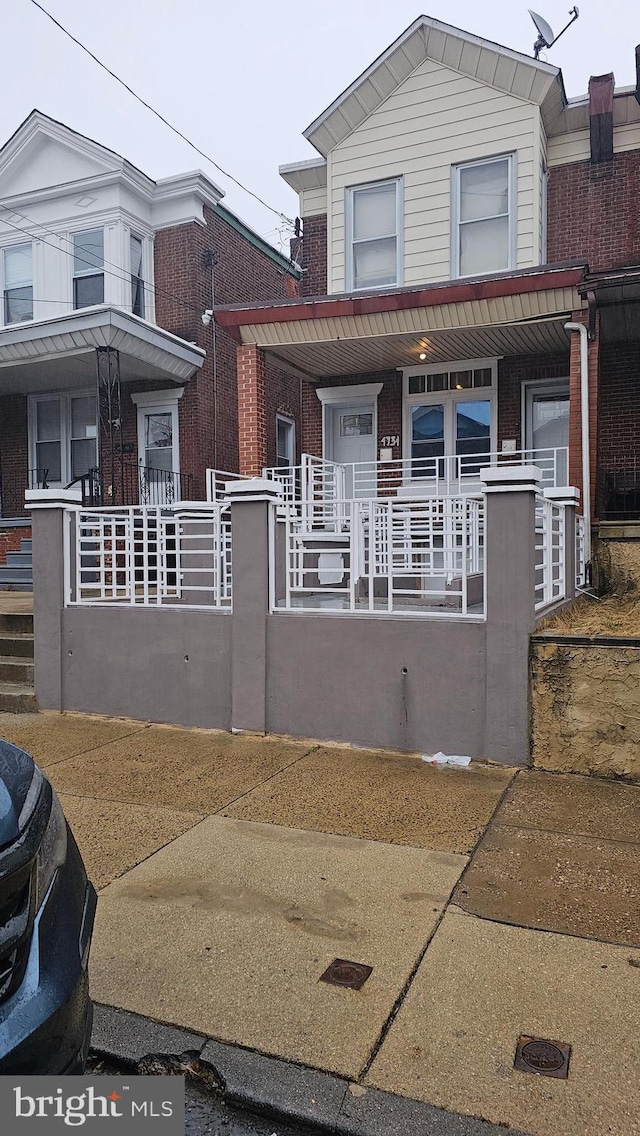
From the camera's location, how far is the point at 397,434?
11.8 meters

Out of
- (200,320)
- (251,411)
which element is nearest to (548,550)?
(251,411)

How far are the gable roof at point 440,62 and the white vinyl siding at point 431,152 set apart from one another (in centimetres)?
11

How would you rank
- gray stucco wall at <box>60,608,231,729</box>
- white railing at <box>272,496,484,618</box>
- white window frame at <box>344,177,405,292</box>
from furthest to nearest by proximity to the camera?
white window frame at <box>344,177,405,292</box>, gray stucco wall at <box>60,608,231,729</box>, white railing at <box>272,496,484,618</box>

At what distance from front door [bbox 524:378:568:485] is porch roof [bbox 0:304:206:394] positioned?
593 centimetres

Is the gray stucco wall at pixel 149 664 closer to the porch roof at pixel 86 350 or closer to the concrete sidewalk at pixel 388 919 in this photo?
the concrete sidewalk at pixel 388 919

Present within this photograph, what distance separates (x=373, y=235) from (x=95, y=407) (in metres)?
5.95

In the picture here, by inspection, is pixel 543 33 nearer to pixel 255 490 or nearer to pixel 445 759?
pixel 255 490

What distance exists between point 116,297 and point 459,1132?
1363 cm

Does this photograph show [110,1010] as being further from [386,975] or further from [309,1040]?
[386,975]

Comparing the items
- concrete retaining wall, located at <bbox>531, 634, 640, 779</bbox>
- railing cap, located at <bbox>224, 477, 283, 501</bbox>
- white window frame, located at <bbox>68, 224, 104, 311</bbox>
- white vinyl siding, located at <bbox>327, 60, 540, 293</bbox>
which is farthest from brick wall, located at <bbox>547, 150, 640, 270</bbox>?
white window frame, located at <bbox>68, 224, 104, 311</bbox>

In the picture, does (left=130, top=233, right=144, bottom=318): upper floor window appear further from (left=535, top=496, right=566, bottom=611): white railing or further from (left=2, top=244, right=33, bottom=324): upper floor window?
(left=535, top=496, right=566, bottom=611): white railing

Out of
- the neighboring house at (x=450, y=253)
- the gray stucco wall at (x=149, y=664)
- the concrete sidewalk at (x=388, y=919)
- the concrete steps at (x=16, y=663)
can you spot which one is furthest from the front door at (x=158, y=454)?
the concrete sidewalk at (x=388, y=919)

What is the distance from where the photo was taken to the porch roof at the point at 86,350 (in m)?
11.7

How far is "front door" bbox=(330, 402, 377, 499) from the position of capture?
12.0 m
